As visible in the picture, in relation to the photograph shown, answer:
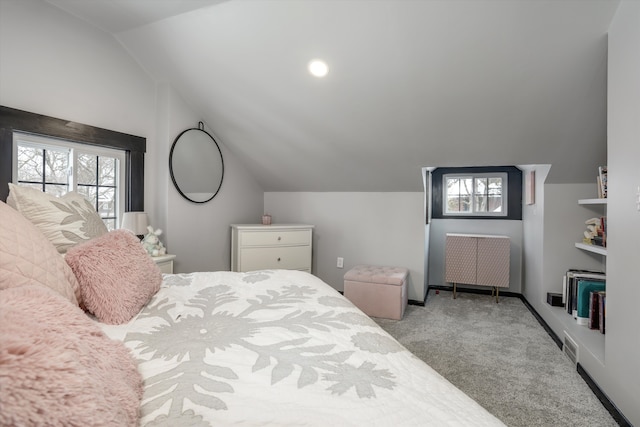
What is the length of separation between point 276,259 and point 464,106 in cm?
224

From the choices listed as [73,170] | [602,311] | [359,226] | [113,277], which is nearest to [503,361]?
[602,311]

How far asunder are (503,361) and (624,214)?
1.23 meters

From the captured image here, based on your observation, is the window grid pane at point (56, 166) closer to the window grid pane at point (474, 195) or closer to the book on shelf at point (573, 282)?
the book on shelf at point (573, 282)

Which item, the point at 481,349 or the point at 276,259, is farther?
the point at 276,259

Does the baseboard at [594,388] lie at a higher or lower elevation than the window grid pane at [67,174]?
lower

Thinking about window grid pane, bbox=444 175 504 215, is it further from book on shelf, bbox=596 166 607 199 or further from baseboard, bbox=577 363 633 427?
baseboard, bbox=577 363 633 427

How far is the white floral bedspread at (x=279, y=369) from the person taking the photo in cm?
70

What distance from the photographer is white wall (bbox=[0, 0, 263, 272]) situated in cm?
209

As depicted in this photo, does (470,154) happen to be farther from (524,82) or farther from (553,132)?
(524,82)

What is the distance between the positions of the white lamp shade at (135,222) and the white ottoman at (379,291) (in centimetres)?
186

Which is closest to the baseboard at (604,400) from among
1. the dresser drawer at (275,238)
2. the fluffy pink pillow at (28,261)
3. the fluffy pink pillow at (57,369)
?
the fluffy pink pillow at (57,369)

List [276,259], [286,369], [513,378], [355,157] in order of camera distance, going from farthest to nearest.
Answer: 1. [276,259]
2. [355,157]
3. [513,378]
4. [286,369]

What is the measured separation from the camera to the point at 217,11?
7.53 feet

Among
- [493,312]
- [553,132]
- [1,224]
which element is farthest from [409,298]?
[1,224]
